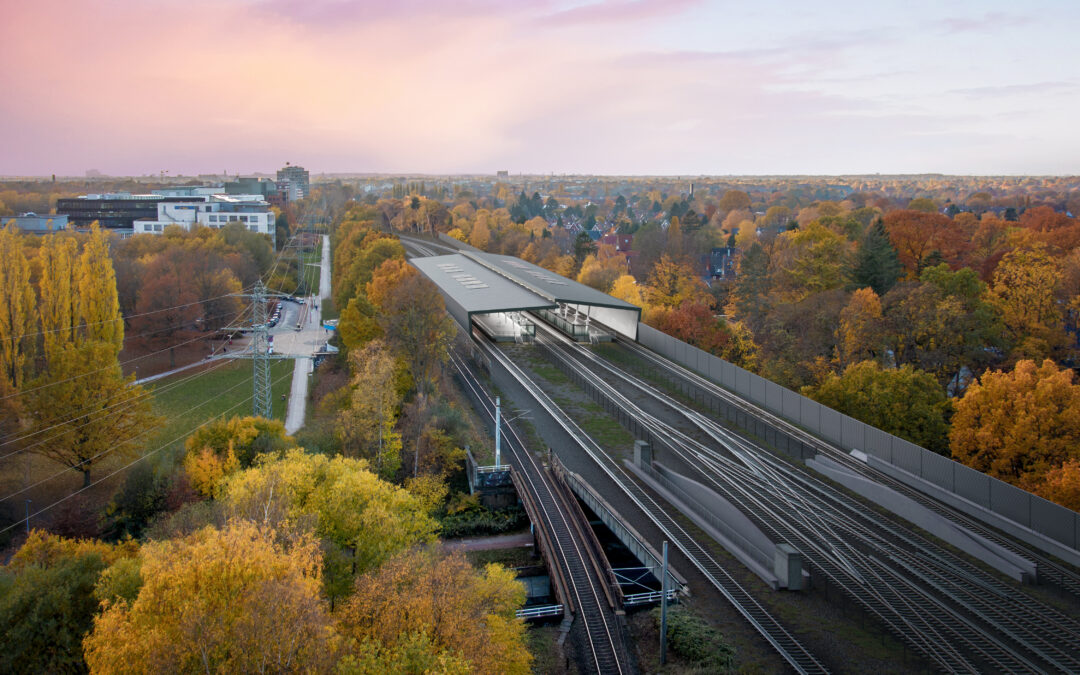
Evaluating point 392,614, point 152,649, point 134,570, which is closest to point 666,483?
point 392,614

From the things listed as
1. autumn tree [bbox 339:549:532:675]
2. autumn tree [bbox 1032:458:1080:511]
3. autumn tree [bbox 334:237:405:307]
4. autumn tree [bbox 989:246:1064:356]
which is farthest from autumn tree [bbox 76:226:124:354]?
autumn tree [bbox 989:246:1064:356]

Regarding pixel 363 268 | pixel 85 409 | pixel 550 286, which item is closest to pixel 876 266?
pixel 550 286

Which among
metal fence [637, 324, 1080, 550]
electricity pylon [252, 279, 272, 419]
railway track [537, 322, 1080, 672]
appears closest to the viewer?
railway track [537, 322, 1080, 672]

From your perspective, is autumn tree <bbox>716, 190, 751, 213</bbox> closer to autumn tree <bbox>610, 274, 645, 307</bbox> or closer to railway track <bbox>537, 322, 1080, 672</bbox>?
autumn tree <bbox>610, 274, 645, 307</bbox>

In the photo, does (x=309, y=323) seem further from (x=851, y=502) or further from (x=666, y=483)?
(x=851, y=502)

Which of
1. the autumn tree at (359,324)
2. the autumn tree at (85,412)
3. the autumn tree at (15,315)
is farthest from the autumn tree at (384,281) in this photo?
the autumn tree at (15,315)

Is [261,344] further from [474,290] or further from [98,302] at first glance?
[474,290]

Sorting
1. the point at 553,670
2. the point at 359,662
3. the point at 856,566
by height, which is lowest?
the point at 553,670
